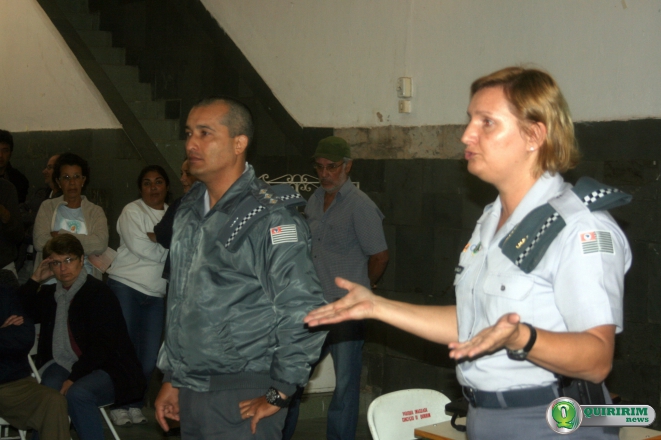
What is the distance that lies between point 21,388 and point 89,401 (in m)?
0.42

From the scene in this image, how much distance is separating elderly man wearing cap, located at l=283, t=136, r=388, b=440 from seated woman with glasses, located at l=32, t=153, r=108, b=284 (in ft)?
5.67

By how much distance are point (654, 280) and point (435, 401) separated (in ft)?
5.10

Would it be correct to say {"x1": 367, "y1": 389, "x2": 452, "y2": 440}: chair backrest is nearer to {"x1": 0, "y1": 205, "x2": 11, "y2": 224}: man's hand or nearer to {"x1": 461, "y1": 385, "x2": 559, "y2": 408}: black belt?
{"x1": 461, "y1": 385, "x2": 559, "y2": 408}: black belt

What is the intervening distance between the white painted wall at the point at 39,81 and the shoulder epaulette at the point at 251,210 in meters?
5.76

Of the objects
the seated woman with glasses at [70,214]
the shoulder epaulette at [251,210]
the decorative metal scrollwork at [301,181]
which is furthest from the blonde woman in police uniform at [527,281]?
the decorative metal scrollwork at [301,181]

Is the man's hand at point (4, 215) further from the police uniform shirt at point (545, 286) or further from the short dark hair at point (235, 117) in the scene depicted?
the police uniform shirt at point (545, 286)

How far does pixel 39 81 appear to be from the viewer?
923 cm

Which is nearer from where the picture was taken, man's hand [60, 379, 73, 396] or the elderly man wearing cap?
man's hand [60, 379, 73, 396]

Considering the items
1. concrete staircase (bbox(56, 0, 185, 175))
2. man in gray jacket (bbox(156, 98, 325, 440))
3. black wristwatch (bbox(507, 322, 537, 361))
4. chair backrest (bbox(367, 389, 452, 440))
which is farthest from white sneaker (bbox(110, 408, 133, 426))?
black wristwatch (bbox(507, 322, 537, 361))

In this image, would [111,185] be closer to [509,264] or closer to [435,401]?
[435,401]

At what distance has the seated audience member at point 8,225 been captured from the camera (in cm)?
539

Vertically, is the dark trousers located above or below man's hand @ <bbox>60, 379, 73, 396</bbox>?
above

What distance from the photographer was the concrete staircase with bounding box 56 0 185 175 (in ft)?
22.6

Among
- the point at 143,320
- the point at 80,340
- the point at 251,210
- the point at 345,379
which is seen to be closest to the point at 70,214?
the point at 143,320
